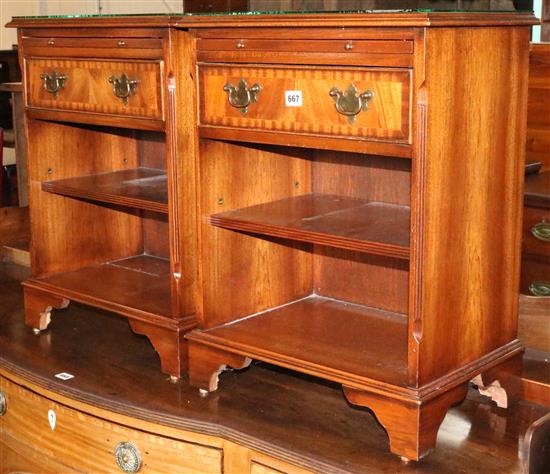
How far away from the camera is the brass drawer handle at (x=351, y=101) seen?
6.29 feet

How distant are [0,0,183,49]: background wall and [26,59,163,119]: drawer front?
222 inches

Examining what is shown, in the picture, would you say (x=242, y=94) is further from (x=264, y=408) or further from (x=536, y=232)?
(x=536, y=232)

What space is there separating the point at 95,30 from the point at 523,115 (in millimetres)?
1117

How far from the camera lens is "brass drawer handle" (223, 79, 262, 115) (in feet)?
7.01

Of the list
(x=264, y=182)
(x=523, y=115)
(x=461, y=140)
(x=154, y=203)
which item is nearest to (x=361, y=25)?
(x=461, y=140)

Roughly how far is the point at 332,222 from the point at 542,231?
4.36ft

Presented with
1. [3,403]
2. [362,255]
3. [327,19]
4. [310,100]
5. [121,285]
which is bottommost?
[3,403]

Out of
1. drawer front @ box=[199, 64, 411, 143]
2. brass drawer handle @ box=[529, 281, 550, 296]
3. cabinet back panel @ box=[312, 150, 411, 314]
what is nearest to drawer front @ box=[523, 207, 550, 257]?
brass drawer handle @ box=[529, 281, 550, 296]

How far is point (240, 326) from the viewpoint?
94.0 inches

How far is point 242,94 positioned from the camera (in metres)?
2.15

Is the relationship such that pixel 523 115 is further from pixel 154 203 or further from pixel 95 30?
pixel 95 30

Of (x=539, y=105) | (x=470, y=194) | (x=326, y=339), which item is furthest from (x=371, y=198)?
(x=539, y=105)

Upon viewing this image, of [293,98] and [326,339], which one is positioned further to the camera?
[326,339]

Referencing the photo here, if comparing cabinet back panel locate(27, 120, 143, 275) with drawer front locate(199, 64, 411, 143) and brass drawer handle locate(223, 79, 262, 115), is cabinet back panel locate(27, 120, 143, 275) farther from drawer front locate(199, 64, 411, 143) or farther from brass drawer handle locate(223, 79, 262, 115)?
brass drawer handle locate(223, 79, 262, 115)
